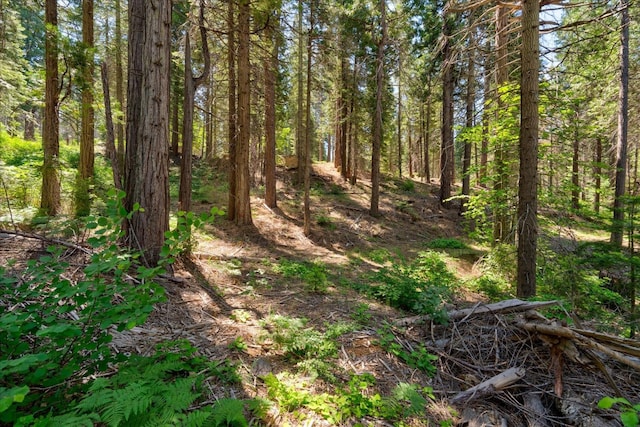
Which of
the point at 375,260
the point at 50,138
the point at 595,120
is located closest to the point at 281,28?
the point at 50,138

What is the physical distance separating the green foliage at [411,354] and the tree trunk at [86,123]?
7.03m

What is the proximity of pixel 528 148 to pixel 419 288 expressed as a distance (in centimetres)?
289

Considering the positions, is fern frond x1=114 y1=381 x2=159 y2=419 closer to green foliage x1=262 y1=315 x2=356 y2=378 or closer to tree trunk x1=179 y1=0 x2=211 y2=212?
green foliage x1=262 y1=315 x2=356 y2=378

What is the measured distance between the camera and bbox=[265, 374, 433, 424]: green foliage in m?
2.30

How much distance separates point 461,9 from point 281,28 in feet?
22.7

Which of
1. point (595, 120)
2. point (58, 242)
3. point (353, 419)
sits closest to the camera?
point (353, 419)

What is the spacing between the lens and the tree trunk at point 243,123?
832 cm

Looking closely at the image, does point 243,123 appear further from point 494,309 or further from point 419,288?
point 494,309

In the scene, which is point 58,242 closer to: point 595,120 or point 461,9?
point 461,9

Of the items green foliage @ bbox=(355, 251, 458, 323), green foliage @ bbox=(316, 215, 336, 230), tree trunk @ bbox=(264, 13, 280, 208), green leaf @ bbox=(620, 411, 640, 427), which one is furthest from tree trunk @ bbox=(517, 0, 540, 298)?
tree trunk @ bbox=(264, 13, 280, 208)

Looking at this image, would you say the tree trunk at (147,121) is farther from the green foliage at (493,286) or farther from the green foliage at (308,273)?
the green foliage at (493,286)

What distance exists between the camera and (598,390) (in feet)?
8.78

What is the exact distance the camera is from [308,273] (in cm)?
577

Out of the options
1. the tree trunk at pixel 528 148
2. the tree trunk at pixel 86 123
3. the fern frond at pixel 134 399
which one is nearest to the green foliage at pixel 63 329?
the fern frond at pixel 134 399
